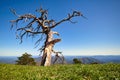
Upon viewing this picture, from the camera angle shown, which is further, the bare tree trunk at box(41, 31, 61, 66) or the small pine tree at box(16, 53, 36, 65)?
the small pine tree at box(16, 53, 36, 65)

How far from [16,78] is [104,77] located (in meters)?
5.12

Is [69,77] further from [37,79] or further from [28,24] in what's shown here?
[28,24]

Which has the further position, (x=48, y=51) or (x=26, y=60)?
(x=26, y=60)

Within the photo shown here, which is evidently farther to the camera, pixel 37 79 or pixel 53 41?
pixel 53 41

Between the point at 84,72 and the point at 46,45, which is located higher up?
the point at 46,45

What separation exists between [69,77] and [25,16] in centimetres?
1859

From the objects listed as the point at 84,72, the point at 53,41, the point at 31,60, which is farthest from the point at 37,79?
the point at 31,60

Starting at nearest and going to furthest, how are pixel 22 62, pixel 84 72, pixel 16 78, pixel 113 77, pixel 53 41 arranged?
1. pixel 113 77
2. pixel 16 78
3. pixel 84 72
4. pixel 53 41
5. pixel 22 62

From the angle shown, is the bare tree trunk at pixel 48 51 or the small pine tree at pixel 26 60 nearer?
the bare tree trunk at pixel 48 51

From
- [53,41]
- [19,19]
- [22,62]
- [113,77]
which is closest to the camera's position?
[113,77]

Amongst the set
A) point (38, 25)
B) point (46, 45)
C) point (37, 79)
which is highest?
point (38, 25)

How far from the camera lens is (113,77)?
32.7 ft

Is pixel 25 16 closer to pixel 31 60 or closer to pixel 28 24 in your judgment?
pixel 28 24

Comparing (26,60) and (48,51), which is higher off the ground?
(48,51)
